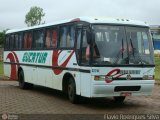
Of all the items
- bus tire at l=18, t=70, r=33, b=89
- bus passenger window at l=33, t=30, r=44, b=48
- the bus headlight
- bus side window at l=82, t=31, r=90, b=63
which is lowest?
bus tire at l=18, t=70, r=33, b=89

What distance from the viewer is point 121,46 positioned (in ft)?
47.2

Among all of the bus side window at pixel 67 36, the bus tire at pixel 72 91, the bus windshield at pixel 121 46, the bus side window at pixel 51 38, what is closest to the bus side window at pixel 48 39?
the bus side window at pixel 51 38

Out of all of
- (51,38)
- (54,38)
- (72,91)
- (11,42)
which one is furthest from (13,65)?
(72,91)

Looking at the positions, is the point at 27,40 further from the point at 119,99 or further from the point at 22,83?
the point at 119,99

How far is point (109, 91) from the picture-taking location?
14008 mm

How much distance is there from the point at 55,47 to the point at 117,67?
376 cm

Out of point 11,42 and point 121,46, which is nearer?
point 121,46

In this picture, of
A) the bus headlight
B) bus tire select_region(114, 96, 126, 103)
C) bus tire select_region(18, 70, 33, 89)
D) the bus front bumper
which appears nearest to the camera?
the bus front bumper

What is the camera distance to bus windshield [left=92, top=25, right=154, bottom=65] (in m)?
14.1

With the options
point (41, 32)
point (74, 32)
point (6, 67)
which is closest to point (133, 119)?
point (74, 32)

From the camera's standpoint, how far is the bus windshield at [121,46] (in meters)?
14.1

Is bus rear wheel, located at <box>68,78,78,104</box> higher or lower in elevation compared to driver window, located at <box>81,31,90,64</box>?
lower

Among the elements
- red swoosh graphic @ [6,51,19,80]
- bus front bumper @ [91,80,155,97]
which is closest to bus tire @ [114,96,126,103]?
bus front bumper @ [91,80,155,97]

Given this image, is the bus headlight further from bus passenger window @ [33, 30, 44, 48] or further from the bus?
bus passenger window @ [33, 30, 44, 48]
